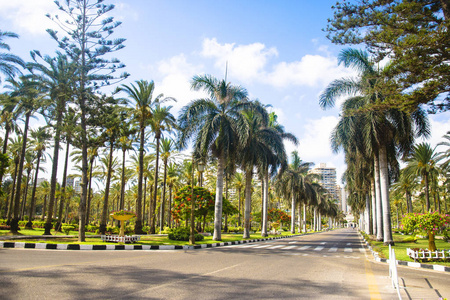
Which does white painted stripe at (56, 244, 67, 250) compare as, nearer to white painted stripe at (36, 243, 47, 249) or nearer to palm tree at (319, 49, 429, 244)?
white painted stripe at (36, 243, 47, 249)

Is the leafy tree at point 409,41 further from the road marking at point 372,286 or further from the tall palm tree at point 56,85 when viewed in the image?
the tall palm tree at point 56,85

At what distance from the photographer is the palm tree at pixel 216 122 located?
2391 cm

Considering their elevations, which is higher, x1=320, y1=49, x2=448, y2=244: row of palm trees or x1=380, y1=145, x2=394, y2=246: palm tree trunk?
x1=320, y1=49, x2=448, y2=244: row of palm trees

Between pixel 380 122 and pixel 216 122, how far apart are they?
1121cm

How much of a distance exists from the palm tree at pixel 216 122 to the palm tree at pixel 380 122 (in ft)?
22.1

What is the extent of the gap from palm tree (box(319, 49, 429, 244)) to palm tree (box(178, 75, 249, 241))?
6.73m

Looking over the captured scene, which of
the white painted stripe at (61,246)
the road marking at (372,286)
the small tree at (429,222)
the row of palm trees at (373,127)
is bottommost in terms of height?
the white painted stripe at (61,246)

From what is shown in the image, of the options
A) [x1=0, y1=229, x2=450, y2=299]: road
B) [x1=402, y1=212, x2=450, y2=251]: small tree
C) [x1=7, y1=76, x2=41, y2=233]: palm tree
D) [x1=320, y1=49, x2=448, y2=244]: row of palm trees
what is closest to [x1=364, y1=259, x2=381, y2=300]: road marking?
[x1=0, y1=229, x2=450, y2=299]: road

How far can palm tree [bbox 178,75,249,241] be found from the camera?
23906mm

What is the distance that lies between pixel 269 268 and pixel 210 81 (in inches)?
696

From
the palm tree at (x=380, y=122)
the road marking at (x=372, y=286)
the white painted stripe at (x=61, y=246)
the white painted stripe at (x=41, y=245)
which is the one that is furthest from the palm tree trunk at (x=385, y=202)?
the white painted stripe at (x=41, y=245)

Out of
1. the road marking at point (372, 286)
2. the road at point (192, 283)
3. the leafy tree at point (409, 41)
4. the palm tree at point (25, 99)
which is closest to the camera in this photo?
the road at point (192, 283)

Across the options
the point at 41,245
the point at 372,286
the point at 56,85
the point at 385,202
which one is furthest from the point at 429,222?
the point at 56,85

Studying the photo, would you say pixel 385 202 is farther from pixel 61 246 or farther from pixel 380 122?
pixel 61 246
